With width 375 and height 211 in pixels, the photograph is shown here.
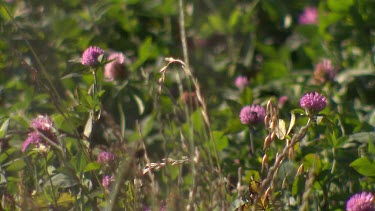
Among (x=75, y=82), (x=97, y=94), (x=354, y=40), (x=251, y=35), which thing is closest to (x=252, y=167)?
(x=97, y=94)

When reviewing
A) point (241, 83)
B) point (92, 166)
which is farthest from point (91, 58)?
point (241, 83)

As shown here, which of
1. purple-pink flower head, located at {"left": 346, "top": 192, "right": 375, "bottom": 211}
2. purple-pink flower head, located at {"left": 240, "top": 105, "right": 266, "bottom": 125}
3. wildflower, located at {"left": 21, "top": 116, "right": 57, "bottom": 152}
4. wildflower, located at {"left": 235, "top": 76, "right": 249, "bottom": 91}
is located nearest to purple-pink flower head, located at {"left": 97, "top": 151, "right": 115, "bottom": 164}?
wildflower, located at {"left": 21, "top": 116, "right": 57, "bottom": 152}


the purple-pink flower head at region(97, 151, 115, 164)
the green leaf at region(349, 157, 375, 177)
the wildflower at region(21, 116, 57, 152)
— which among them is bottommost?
the green leaf at region(349, 157, 375, 177)

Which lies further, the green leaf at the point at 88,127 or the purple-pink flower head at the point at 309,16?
the purple-pink flower head at the point at 309,16

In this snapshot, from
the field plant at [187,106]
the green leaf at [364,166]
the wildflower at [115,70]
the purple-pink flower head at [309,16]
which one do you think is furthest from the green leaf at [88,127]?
the purple-pink flower head at [309,16]

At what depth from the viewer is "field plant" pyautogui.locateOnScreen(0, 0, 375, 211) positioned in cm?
162

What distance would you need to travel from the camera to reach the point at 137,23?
306 centimetres

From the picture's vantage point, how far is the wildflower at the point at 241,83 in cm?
293

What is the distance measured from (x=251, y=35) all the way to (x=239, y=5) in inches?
7.4

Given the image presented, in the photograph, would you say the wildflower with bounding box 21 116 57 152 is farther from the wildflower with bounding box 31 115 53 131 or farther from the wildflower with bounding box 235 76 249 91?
the wildflower with bounding box 235 76 249 91

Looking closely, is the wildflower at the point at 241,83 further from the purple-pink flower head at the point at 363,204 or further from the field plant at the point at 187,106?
the purple-pink flower head at the point at 363,204

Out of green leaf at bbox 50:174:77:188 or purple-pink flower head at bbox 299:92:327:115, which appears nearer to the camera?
purple-pink flower head at bbox 299:92:327:115

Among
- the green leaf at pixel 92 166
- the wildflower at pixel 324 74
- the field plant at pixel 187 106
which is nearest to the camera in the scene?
the field plant at pixel 187 106

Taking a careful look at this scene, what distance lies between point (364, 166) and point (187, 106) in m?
0.47
